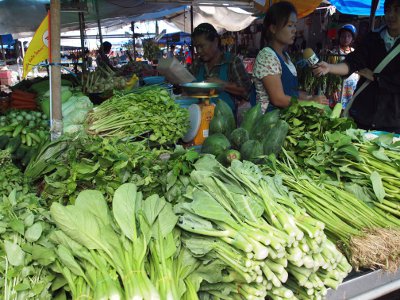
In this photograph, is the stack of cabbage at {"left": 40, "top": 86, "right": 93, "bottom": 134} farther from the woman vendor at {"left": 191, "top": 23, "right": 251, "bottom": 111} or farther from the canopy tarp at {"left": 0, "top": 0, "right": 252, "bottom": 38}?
the canopy tarp at {"left": 0, "top": 0, "right": 252, "bottom": 38}

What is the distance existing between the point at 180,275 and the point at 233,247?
0.78ft

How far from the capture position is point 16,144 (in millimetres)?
2674

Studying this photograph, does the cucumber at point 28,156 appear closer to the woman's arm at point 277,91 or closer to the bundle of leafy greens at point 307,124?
the bundle of leafy greens at point 307,124

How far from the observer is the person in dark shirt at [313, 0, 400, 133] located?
10.7 ft

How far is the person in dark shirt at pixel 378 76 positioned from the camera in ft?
10.7

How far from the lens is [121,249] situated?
54.7 inches

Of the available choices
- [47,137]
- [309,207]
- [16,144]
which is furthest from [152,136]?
[309,207]

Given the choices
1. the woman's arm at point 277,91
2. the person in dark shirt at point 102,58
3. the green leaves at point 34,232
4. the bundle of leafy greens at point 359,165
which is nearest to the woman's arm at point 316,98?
the woman's arm at point 277,91

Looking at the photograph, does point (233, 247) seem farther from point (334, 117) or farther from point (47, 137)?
point (47, 137)

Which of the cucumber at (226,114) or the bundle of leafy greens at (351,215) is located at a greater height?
the cucumber at (226,114)

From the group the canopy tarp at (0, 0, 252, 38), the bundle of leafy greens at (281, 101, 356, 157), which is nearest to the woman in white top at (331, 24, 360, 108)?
the canopy tarp at (0, 0, 252, 38)

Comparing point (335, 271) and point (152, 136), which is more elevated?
point (152, 136)

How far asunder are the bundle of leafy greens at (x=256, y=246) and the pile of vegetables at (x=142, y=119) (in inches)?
41.4

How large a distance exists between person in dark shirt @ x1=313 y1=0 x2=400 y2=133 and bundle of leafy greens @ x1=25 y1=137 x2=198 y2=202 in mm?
1996
